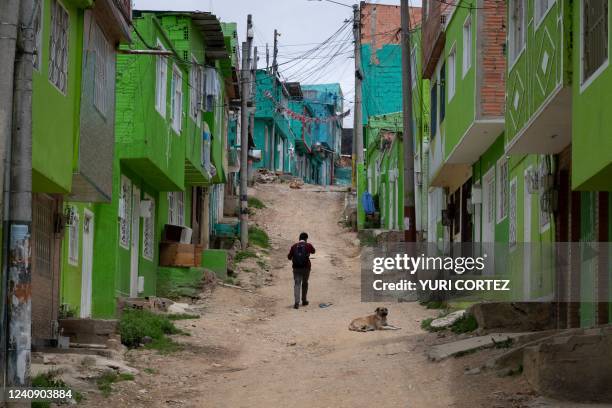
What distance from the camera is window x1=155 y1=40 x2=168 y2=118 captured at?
24.6m

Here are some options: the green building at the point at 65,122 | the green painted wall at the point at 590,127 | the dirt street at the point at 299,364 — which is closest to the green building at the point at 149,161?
the green building at the point at 65,122

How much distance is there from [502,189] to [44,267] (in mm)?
10144

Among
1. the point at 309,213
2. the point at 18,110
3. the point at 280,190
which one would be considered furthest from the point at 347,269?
the point at 18,110

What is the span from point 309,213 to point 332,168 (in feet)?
112

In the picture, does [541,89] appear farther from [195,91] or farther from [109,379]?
[195,91]

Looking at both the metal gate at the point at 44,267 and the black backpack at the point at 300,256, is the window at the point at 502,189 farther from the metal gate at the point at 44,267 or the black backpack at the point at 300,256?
the metal gate at the point at 44,267

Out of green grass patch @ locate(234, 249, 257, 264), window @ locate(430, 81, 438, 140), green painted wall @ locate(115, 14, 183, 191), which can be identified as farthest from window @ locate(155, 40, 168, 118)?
green grass patch @ locate(234, 249, 257, 264)

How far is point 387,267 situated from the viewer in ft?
105

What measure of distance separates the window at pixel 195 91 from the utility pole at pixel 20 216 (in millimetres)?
16675

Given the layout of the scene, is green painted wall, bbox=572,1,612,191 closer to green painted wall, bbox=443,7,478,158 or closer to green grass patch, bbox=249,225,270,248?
green painted wall, bbox=443,7,478,158

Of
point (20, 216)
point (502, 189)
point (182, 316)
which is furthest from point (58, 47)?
point (502, 189)

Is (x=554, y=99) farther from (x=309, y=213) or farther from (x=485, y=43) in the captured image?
(x=309, y=213)

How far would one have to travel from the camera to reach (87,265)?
2281 cm

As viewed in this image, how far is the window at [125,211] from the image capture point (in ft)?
79.5
